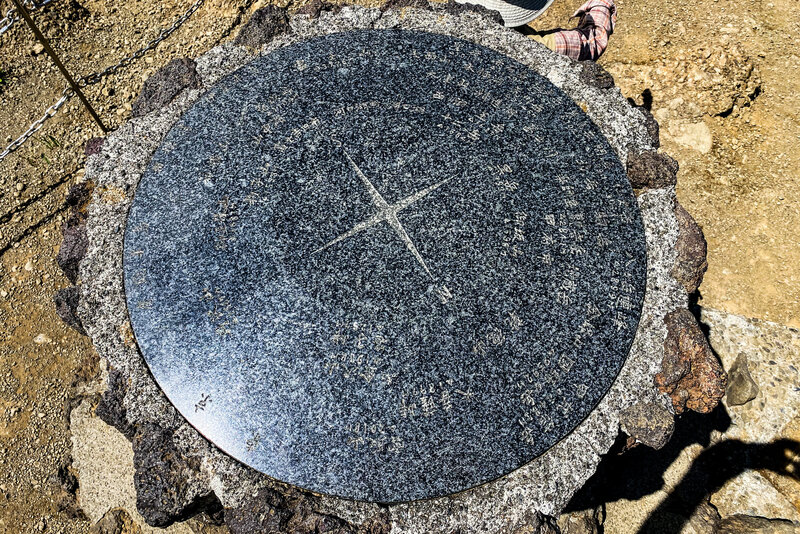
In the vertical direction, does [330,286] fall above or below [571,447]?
above

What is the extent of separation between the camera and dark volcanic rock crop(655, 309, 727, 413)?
12.9 feet

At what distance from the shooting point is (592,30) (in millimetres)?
6746

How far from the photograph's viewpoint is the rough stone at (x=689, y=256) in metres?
4.15

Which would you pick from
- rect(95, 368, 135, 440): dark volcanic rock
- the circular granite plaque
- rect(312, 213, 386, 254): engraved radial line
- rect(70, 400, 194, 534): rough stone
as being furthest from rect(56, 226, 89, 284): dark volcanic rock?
rect(312, 213, 386, 254): engraved radial line

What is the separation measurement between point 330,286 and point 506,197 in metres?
1.40

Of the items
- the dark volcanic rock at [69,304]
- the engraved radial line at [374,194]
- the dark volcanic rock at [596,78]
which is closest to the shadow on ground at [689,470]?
the engraved radial line at [374,194]

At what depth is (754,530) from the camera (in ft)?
15.5

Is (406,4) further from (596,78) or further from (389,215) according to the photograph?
(389,215)

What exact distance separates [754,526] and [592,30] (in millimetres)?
5285

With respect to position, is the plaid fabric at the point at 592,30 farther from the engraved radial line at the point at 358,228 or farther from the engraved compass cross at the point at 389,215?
the engraved radial line at the point at 358,228

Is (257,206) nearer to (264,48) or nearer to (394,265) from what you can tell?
(394,265)

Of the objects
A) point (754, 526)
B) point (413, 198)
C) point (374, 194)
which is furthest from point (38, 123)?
point (754, 526)

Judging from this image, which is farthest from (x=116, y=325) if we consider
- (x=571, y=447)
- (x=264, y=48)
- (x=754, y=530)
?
(x=754, y=530)

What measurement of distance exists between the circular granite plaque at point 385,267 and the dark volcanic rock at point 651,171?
0.19 meters
